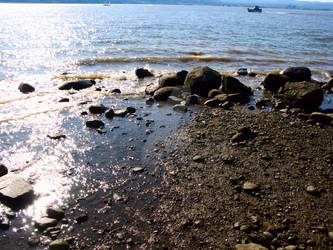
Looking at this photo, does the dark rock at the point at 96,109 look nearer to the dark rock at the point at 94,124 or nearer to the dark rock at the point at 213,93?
the dark rock at the point at 94,124

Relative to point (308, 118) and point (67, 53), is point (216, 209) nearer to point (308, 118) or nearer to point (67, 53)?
point (308, 118)

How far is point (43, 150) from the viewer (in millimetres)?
8188

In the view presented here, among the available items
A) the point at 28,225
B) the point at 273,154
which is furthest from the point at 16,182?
the point at 273,154

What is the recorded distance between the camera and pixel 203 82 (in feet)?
44.2

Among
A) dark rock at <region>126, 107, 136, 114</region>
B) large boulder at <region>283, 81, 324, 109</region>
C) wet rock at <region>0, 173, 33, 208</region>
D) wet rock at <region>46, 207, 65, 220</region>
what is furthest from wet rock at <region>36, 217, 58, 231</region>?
large boulder at <region>283, 81, 324, 109</region>

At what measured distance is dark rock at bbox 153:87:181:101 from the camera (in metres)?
13.0

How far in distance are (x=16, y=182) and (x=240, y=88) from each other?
34.0 feet

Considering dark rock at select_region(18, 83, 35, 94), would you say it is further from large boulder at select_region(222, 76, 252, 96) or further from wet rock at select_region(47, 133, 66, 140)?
large boulder at select_region(222, 76, 252, 96)

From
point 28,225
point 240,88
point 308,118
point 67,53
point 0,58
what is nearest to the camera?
point 28,225

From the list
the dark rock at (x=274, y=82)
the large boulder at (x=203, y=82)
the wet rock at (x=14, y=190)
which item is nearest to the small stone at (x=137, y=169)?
the wet rock at (x=14, y=190)

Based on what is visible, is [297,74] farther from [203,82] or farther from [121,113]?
[121,113]

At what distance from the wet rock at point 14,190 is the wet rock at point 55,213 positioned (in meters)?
0.82

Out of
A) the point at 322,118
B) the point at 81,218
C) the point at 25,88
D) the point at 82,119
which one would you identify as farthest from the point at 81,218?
the point at 25,88

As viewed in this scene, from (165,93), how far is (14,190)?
27.1 feet
